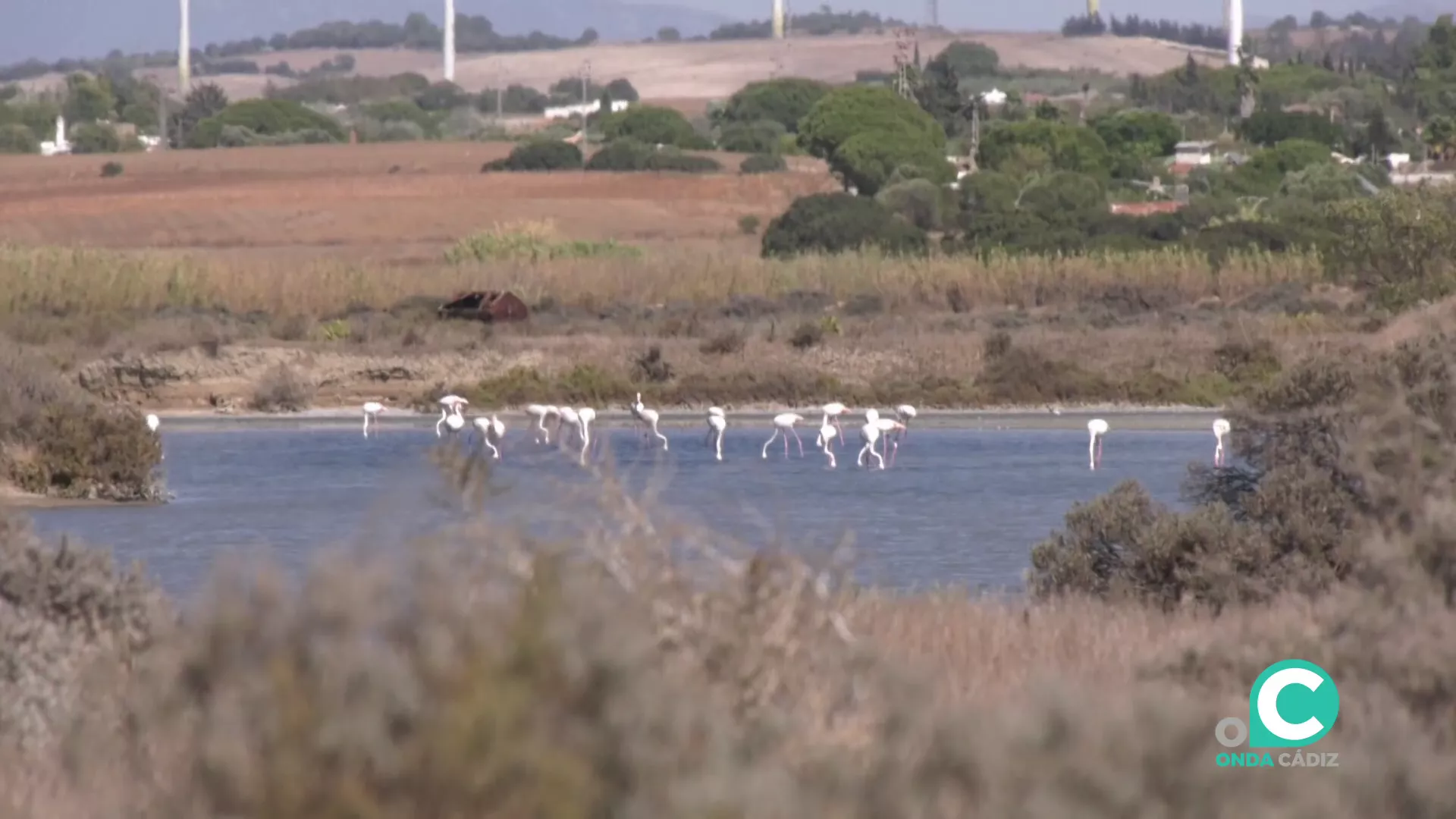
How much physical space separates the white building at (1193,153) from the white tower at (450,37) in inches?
2406

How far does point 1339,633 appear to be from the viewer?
20.5 feet

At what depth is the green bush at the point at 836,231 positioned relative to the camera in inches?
2260

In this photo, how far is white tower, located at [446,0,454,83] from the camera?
156 metres

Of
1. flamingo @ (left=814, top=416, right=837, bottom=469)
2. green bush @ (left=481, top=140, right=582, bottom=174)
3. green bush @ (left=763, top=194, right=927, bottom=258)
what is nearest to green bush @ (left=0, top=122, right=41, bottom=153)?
green bush @ (left=481, top=140, right=582, bottom=174)

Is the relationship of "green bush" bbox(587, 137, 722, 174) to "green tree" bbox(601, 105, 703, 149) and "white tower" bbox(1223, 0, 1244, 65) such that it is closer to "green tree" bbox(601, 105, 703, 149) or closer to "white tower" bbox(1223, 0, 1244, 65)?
"green tree" bbox(601, 105, 703, 149)

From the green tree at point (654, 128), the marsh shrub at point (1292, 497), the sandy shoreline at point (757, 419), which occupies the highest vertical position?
the green tree at point (654, 128)

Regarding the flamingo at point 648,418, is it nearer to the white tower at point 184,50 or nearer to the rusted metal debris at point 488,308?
the rusted metal debris at point 488,308

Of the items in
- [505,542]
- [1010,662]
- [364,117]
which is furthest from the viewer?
[364,117]

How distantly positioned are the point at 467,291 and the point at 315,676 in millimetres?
42326

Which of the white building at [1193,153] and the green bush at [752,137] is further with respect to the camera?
the green bush at [752,137]

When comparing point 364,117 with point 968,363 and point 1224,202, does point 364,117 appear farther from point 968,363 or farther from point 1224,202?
point 968,363

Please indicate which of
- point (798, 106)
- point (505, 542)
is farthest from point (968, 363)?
point (798, 106)

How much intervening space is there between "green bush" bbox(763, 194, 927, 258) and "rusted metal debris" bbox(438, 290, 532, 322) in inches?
566

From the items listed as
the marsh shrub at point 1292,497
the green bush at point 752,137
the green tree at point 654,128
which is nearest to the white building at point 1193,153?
the green bush at point 752,137
